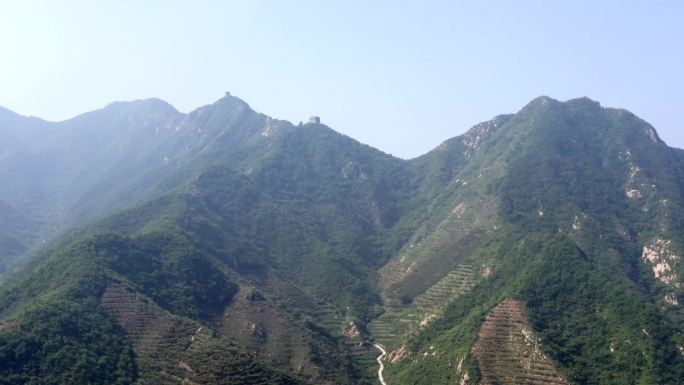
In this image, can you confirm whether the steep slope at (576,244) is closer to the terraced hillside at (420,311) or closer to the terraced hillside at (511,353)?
the terraced hillside at (511,353)

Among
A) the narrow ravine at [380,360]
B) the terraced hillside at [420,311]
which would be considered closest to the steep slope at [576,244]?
the narrow ravine at [380,360]

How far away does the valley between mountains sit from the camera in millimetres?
85500

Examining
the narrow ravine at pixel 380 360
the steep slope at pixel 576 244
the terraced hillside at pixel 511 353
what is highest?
the steep slope at pixel 576 244

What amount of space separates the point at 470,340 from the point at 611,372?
1925 centimetres

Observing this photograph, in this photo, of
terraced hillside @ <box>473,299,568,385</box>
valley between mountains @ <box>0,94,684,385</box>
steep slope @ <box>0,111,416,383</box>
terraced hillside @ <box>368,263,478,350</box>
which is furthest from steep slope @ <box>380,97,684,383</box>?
steep slope @ <box>0,111,416,383</box>

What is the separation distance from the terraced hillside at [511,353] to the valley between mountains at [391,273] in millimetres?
270

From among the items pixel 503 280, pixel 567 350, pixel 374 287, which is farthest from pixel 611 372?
pixel 374 287

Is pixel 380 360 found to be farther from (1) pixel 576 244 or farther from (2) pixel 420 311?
(1) pixel 576 244

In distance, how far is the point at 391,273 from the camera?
146 m

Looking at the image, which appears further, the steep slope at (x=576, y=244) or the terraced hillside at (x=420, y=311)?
the terraced hillside at (x=420, y=311)

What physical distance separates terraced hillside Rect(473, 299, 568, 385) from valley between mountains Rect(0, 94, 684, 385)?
0.27 meters

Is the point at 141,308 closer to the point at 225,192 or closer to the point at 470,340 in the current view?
the point at 470,340

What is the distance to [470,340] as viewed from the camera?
9319cm

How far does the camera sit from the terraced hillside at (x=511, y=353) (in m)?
84.7
